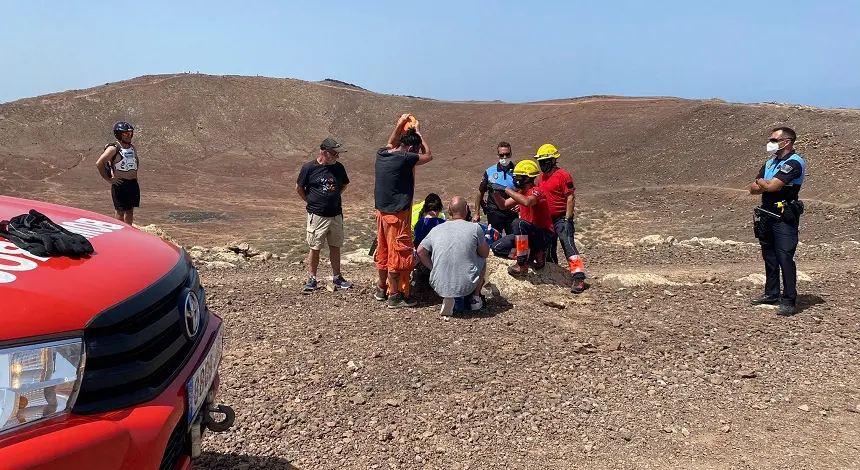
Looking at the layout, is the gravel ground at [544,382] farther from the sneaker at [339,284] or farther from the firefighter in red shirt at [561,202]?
the firefighter in red shirt at [561,202]

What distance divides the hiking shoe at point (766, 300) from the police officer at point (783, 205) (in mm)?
119

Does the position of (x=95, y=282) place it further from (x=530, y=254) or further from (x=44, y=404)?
(x=530, y=254)

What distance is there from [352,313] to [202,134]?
1206 inches

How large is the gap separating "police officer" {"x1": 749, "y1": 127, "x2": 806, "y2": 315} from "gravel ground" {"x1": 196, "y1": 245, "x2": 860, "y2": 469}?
0.41 metres

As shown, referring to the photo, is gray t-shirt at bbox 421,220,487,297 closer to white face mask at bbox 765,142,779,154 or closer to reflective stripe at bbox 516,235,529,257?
reflective stripe at bbox 516,235,529,257

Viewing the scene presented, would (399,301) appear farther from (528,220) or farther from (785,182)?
(785,182)

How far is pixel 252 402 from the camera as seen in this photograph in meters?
4.03

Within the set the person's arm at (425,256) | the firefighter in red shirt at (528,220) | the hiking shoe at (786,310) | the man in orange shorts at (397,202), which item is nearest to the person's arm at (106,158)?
the man in orange shorts at (397,202)

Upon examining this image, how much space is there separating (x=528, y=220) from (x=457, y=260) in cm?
126

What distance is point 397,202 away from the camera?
19.1 ft

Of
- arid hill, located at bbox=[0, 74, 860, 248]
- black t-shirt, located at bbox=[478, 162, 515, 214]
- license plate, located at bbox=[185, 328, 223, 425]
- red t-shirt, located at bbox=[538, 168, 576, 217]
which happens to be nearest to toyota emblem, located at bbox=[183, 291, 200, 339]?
license plate, located at bbox=[185, 328, 223, 425]

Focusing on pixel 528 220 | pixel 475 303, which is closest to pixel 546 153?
pixel 528 220

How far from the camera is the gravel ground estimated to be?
351cm

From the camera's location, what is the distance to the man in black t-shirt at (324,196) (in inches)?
257
